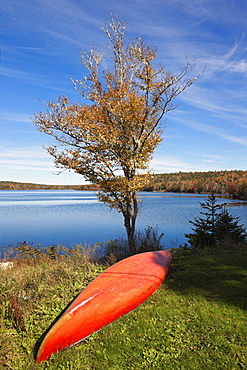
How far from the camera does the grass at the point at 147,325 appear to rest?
12.3ft

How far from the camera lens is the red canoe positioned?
428 centimetres

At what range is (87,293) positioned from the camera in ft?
17.5

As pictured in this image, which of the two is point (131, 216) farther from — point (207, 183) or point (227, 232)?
point (207, 183)

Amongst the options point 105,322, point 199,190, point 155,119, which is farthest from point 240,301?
point 199,190

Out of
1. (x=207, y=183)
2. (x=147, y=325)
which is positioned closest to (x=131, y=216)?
(x=147, y=325)

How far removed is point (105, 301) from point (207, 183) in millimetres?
63072

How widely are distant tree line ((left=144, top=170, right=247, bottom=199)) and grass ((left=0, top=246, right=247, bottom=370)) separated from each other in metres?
47.1

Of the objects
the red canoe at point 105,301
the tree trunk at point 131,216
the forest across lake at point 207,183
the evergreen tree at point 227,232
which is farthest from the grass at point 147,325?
the forest across lake at point 207,183

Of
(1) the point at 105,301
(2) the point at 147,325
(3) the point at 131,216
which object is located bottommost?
(2) the point at 147,325

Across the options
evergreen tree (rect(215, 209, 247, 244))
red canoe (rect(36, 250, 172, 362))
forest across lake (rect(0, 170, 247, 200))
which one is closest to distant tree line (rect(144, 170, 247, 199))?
forest across lake (rect(0, 170, 247, 200))

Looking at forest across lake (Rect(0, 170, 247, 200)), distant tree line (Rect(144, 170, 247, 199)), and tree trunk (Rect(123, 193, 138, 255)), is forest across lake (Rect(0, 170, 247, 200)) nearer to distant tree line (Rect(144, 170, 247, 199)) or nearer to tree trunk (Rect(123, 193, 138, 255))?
distant tree line (Rect(144, 170, 247, 199))

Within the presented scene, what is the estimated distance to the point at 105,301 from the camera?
5.15m

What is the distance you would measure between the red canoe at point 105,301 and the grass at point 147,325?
0.44 feet

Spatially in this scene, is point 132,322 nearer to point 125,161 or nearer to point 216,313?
point 216,313
